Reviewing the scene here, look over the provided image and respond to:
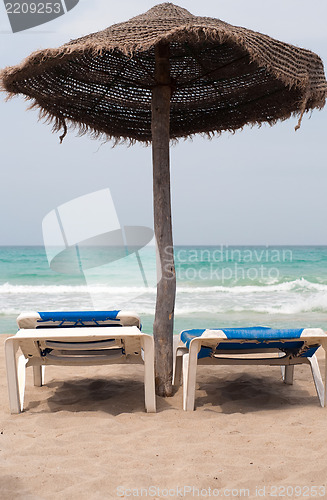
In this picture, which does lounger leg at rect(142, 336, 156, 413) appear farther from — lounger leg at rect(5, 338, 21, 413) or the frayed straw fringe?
the frayed straw fringe

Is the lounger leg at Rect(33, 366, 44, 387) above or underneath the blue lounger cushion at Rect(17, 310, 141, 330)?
underneath

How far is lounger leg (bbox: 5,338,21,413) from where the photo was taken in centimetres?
311

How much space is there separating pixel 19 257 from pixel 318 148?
762 inches

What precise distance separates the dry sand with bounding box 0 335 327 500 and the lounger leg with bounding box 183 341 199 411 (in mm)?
74

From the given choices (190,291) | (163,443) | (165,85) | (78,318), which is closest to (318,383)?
(163,443)

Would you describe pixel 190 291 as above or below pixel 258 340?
below

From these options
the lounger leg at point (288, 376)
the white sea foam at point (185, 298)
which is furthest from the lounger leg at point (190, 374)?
the white sea foam at point (185, 298)

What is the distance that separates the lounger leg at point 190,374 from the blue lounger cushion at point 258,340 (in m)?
0.08

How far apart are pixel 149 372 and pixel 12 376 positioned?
881 millimetres

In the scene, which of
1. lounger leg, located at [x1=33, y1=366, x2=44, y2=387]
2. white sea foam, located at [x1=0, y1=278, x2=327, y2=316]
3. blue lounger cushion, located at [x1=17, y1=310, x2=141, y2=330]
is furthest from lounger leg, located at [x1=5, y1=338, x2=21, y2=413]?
white sea foam, located at [x1=0, y1=278, x2=327, y2=316]

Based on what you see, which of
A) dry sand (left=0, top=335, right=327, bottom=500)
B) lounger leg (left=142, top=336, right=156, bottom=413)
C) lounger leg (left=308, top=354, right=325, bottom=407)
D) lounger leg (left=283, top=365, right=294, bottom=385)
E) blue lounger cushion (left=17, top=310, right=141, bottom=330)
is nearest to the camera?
dry sand (left=0, top=335, right=327, bottom=500)

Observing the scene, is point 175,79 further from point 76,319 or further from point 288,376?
point 288,376

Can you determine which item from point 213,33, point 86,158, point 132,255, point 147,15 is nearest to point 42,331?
point 213,33

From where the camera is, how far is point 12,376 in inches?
124
